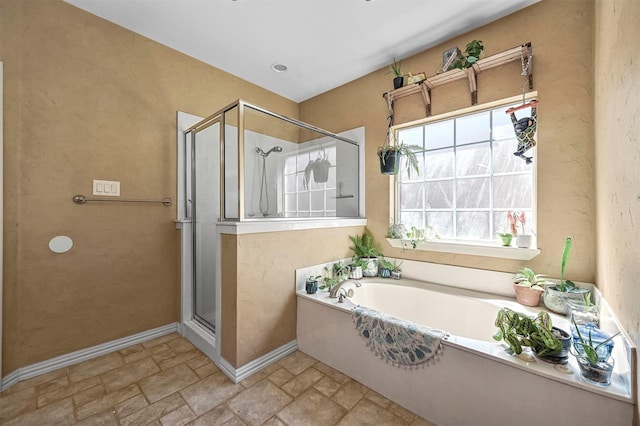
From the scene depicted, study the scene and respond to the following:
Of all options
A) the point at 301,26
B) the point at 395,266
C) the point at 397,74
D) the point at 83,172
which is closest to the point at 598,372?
the point at 395,266

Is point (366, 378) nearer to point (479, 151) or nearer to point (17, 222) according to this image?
point (479, 151)

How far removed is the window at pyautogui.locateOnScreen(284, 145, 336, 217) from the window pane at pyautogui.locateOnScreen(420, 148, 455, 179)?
0.88 m

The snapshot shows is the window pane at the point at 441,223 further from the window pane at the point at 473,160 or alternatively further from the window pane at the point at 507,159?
the window pane at the point at 507,159

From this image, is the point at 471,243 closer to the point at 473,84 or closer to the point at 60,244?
the point at 473,84

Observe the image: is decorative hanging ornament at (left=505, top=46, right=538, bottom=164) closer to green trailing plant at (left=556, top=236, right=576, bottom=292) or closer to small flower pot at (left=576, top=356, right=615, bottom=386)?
green trailing plant at (left=556, top=236, right=576, bottom=292)

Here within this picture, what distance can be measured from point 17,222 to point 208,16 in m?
1.86

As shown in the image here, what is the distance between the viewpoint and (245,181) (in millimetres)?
1754

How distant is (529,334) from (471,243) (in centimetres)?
102

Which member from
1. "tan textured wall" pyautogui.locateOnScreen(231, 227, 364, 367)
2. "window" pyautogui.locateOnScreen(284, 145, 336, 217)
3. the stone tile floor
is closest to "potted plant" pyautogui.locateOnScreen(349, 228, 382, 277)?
"window" pyautogui.locateOnScreen(284, 145, 336, 217)

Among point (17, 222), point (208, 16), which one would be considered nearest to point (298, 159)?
point (208, 16)

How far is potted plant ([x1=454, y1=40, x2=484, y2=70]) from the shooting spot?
73.6 inches

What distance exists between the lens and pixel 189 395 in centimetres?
149

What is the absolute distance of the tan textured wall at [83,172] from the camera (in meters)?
1.60

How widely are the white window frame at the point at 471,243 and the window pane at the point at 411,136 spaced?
0.05 m
